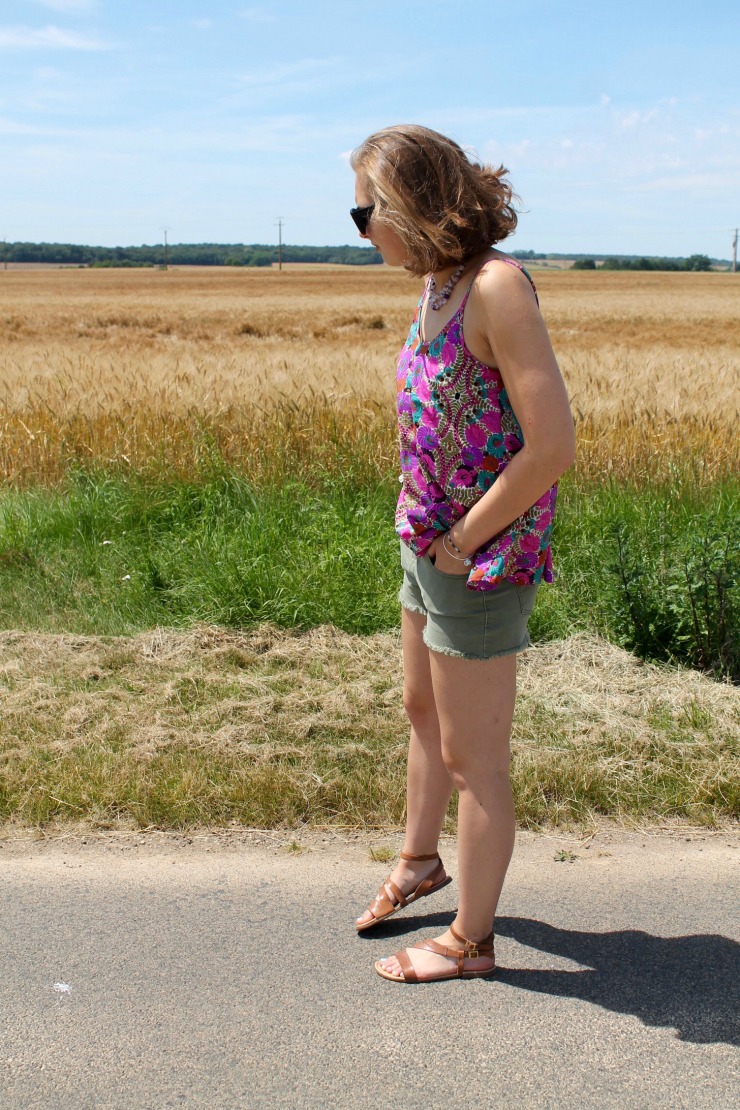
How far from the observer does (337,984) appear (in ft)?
8.04

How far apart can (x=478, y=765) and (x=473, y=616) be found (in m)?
0.37

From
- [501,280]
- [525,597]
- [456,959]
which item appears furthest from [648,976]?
[501,280]

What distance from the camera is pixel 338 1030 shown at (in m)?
2.27

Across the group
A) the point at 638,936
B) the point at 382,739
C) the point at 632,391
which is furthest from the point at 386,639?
the point at 632,391

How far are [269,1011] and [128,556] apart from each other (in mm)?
3777

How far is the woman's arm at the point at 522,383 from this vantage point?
207cm

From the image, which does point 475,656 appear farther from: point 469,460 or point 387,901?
point 387,901

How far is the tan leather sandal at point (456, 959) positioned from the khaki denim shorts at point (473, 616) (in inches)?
28.8

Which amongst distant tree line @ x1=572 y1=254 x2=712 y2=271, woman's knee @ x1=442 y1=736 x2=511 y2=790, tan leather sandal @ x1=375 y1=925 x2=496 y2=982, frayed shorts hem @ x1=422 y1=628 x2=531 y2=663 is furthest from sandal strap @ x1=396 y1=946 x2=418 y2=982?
distant tree line @ x1=572 y1=254 x2=712 y2=271

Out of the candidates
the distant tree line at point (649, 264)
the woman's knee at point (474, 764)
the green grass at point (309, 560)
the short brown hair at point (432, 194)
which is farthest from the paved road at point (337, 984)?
the distant tree line at point (649, 264)

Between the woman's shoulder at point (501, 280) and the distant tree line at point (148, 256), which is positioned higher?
the distant tree line at point (148, 256)

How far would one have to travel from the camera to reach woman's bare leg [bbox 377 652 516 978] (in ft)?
7.68

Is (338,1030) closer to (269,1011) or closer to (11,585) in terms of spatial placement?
(269,1011)

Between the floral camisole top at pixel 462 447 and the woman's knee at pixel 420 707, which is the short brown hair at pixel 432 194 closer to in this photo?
the floral camisole top at pixel 462 447
